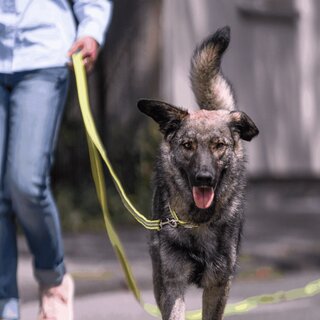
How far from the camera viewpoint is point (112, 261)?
9.61m

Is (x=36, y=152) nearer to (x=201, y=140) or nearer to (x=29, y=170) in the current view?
(x=29, y=170)

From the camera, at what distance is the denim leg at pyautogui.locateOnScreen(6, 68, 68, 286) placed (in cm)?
552

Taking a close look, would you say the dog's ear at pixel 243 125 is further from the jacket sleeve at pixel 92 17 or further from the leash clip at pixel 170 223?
the jacket sleeve at pixel 92 17

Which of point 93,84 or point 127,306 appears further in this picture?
point 93,84

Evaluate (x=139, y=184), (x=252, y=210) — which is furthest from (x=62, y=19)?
(x=252, y=210)

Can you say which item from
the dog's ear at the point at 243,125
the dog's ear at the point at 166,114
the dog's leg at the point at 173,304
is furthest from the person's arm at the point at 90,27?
the dog's leg at the point at 173,304

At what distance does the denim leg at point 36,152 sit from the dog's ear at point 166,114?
71 cm

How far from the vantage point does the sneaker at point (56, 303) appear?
582 cm

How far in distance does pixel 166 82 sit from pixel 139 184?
1.30m

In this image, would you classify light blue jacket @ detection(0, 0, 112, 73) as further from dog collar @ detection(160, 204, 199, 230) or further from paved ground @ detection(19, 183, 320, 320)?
paved ground @ detection(19, 183, 320, 320)

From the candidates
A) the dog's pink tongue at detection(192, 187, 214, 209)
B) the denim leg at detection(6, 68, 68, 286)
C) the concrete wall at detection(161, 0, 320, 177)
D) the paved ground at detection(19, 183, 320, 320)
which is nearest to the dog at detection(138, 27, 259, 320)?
the dog's pink tongue at detection(192, 187, 214, 209)

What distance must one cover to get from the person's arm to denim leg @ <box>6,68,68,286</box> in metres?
0.16

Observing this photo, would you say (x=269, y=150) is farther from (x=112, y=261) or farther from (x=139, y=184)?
(x=112, y=261)

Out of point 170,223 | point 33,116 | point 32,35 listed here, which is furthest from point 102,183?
point 32,35
